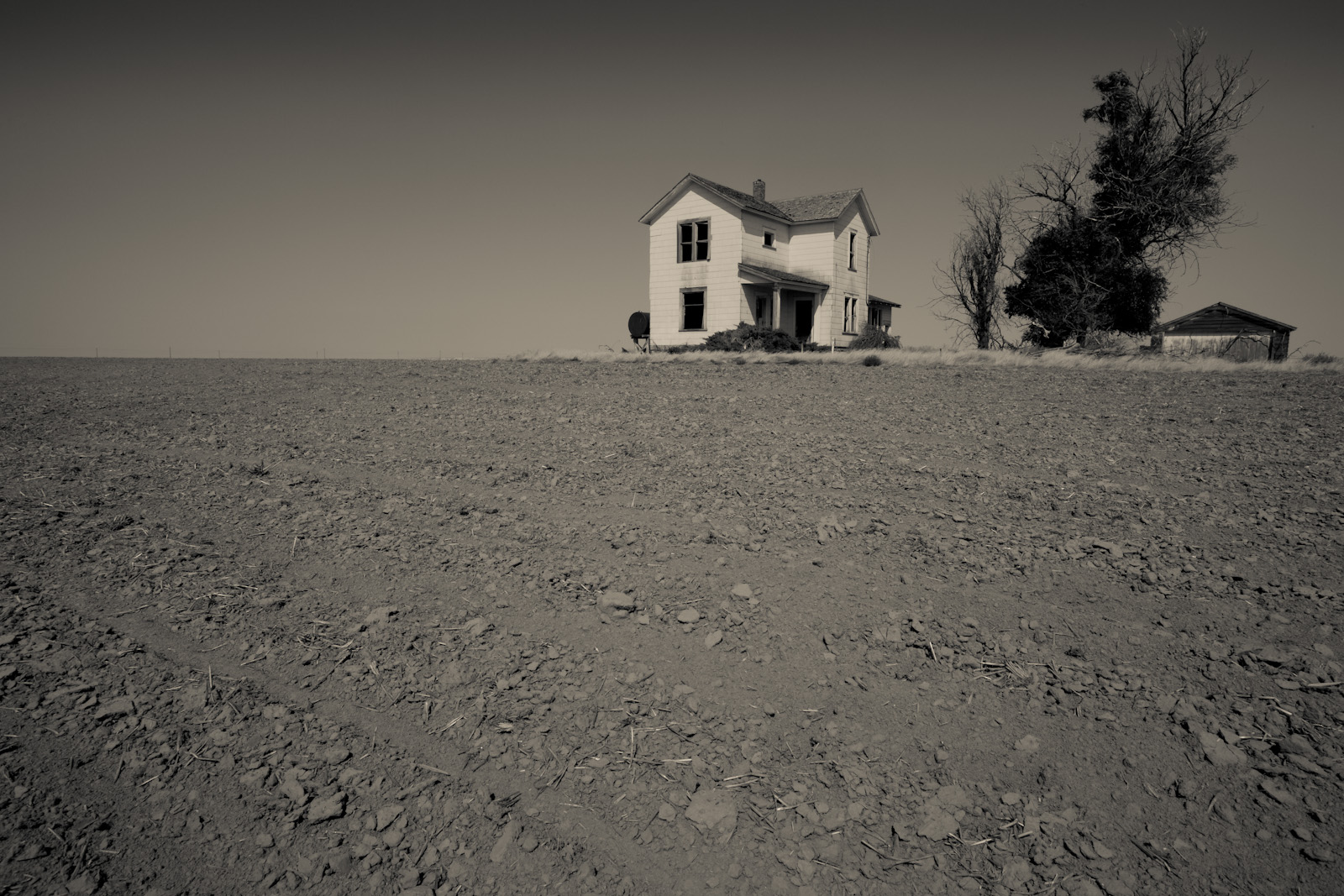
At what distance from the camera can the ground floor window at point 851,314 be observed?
27541mm

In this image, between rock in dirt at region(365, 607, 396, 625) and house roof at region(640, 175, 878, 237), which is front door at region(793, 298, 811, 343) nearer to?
house roof at region(640, 175, 878, 237)

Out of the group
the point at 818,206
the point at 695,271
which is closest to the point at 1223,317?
the point at 818,206

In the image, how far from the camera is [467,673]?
3146 mm

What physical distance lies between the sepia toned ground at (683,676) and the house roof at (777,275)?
Answer: 1843 centimetres

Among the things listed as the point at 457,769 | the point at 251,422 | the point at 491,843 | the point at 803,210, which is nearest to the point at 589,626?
the point at 457,769

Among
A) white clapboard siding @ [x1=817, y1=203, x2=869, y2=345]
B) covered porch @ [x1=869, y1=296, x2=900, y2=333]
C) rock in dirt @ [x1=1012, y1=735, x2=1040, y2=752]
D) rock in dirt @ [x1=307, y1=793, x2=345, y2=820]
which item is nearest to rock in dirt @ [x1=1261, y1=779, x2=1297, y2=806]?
rock in dirt @ [x1=1012, y1=735, x2=1040, y2=752]

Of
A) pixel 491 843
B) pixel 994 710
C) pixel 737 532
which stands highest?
pixel 737 532

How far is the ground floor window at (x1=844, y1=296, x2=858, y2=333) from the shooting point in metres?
27.5

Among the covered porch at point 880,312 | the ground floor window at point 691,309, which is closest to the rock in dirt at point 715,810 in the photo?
the ground floor window at point 691,309

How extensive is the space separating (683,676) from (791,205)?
88.7 feet

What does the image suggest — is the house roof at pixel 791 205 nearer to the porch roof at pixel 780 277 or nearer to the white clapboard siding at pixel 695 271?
the white clapboard siding at pixel 695 271

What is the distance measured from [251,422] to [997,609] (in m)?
8.60

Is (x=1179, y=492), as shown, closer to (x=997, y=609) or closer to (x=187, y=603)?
(x=997, y=609)

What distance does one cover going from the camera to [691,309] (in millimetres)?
25172
